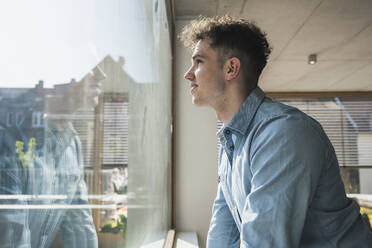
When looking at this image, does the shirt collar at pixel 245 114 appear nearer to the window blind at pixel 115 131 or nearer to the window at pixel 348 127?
the window blind at pixel 115 131

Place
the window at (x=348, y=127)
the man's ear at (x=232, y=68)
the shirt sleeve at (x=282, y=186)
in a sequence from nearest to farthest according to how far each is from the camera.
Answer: the shirt sleeve at (x=282, y=186), the man's ear at (x=232, y=68), the window at (x=348, y=127)

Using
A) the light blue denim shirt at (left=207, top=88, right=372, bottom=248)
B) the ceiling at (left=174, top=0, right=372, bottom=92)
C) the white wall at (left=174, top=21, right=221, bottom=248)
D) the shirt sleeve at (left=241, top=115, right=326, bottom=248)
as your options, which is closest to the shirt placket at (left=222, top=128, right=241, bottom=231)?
the light blue denim shirt at (left=207, top=88, right=372, bottom=248)

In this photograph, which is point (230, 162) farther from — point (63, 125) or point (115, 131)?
point (63, 125)

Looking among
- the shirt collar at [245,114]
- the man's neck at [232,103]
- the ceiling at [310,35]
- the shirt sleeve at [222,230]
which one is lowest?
the shirt sleeve at [222,230]

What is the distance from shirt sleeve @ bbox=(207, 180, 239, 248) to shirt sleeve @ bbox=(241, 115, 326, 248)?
16.6 inches

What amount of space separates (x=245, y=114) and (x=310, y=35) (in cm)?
274

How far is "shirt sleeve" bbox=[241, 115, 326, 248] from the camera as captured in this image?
0.64 meters

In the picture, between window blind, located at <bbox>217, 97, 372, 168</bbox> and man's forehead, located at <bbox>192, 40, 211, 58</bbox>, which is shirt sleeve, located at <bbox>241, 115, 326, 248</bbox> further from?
window blind, located at <bbox>217, 97, 372, 168</bbox>

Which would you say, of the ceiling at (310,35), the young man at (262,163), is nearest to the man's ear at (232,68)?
the young man at (262,163)

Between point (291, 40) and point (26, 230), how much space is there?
11.5 feet

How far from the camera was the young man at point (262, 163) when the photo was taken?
652 mm

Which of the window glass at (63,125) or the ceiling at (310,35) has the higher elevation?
the ceiling at (310,35)

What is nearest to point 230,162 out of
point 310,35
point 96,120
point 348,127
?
point 96,120

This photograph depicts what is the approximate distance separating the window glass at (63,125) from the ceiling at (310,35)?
2279 mm
